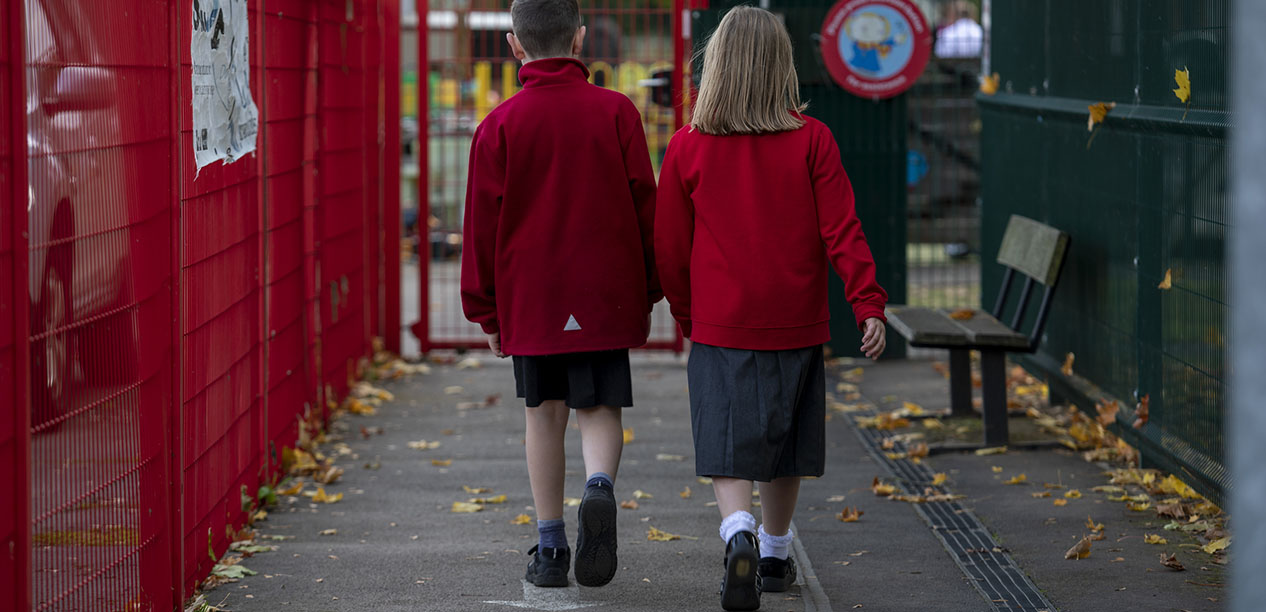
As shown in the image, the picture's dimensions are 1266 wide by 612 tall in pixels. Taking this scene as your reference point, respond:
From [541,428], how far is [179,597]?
115cm

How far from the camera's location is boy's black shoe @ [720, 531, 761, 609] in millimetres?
4195

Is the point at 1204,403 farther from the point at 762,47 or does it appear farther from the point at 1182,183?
the point at 762,47

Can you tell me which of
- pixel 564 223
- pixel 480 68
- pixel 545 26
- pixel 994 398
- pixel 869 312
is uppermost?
pixel 480 68

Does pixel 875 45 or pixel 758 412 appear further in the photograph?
pixel 875 45

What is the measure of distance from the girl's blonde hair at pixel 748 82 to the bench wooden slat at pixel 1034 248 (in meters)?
2.91

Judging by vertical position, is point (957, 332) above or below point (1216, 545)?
above

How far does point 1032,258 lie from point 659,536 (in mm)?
2798

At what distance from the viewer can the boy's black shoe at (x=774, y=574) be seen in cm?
468

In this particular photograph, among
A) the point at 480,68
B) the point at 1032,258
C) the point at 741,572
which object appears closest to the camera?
the point at 741,572

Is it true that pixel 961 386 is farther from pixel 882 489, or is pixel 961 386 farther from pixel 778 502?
pixel 778 502

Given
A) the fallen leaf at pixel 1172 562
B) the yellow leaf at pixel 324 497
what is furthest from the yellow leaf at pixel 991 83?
the yellow leaf at pixel 324 497

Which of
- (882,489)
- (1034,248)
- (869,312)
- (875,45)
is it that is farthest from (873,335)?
(875,45)

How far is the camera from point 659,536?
538 centimetres

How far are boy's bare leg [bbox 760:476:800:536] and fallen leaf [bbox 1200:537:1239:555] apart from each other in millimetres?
1465
